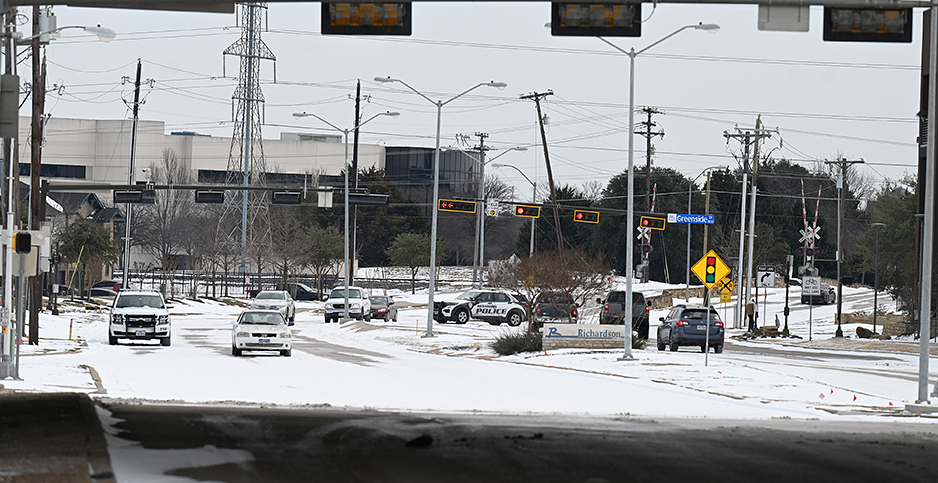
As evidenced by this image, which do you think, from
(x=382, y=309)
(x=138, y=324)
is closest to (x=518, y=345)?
(x=138, y=324)

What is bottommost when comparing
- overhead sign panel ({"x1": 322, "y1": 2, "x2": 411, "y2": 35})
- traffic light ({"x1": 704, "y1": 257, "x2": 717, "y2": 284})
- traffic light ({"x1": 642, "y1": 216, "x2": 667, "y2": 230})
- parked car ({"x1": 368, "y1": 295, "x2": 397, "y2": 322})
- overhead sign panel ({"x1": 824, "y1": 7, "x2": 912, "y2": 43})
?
parked car ({"x1": 368, "y1": 295, "x2": 397, "y2": 322})

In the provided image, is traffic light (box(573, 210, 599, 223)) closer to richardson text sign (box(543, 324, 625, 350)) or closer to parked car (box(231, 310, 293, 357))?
richardson text sign (box(543, 324, 625, 350))

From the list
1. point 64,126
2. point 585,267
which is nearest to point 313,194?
point 64,126

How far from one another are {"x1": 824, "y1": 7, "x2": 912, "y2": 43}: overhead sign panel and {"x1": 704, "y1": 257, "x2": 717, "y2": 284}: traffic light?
1519cm

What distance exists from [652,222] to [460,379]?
4214 centimetres

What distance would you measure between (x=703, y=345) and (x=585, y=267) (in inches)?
201

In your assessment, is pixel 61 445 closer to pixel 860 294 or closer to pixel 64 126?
pixel 860 294

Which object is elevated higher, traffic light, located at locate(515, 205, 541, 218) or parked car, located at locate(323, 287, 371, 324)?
traffic light, located at locate(515, 205, 541, 218)

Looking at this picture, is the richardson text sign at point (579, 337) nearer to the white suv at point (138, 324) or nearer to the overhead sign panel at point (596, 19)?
the white suv at point (138, 324)

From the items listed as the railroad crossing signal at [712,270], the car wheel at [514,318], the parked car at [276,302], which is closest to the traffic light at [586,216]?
the car wheel at [514,318]

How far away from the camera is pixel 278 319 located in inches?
1339

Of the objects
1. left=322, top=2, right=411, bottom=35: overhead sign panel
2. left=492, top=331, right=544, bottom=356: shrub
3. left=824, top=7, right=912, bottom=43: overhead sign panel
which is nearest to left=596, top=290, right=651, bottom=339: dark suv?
left=492, top=331, right=544, bottom=356: shrub

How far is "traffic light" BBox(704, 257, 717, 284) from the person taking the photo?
30047mm

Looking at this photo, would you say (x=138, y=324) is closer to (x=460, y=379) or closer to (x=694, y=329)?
(x=460, y=379)
